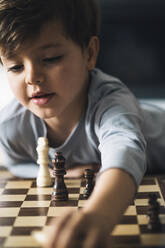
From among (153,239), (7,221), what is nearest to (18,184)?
(7,221)

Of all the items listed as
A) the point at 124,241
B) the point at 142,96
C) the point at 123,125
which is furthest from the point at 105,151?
the point at 142,96

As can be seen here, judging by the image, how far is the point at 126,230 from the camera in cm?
96

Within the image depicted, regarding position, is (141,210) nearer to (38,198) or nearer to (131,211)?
(131,211)

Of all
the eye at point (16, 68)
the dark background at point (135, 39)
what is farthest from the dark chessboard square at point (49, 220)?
the dark background at point (135, 39)

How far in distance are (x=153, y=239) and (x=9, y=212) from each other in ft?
1.24

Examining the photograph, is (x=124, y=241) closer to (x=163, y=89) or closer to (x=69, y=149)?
(x=69, y=149)

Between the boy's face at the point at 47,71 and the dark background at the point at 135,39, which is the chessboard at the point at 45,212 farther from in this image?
the dark background at the point at 135,39

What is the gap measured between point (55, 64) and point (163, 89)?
1.70 metres

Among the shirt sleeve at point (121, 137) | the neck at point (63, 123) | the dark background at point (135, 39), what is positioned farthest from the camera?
the dark background at point (135, 39)

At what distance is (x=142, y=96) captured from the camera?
2.82m

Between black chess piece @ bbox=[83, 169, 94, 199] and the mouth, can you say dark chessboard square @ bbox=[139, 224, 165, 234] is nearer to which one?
black chess piece @ bbox=[83, 169, 94, 199]

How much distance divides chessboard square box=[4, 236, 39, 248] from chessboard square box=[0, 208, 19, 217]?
0.15 meters

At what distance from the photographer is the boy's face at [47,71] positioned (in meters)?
1.21

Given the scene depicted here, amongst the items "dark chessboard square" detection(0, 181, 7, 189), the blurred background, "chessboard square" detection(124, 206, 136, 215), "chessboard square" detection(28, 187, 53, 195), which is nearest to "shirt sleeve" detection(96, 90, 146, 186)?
"chessboard square" detection(124, 206, 136, 215)
